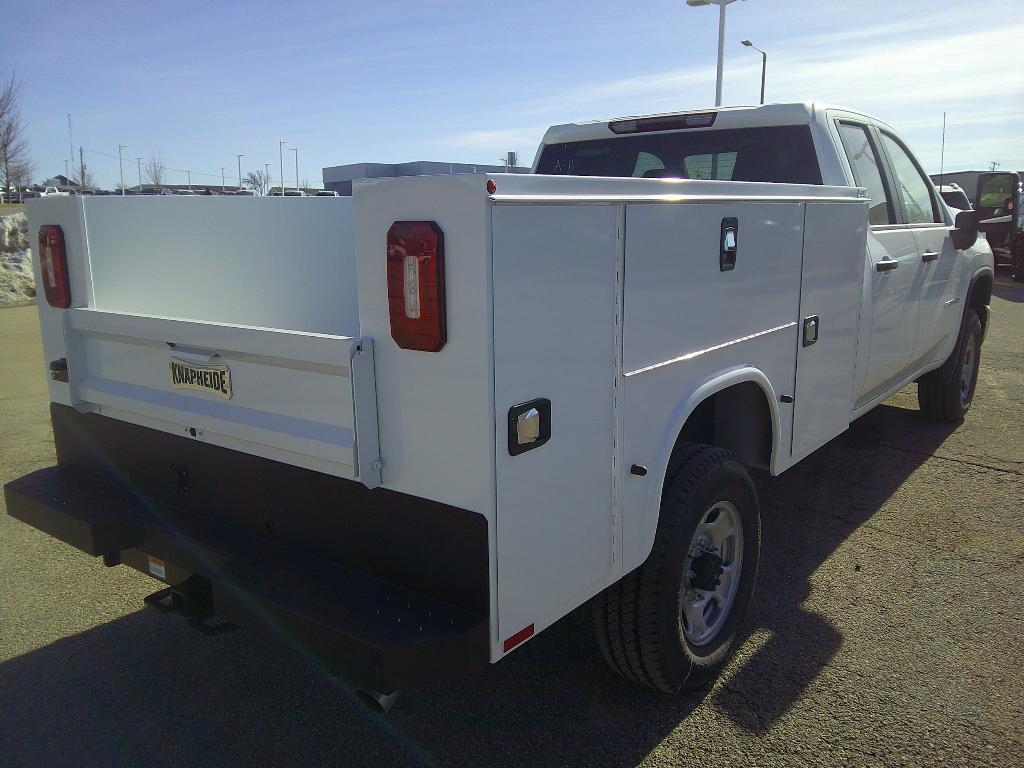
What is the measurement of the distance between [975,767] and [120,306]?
3451mm

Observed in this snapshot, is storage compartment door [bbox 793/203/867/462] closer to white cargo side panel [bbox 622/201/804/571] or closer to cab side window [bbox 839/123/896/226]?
white cargo side panel [bbox 622/201/804/571]

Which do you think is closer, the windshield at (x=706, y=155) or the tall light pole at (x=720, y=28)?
the windshield at (x=706, y=155)

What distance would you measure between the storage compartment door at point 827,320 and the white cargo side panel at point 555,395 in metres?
1.57

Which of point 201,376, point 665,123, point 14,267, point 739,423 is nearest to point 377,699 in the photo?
point 201,376

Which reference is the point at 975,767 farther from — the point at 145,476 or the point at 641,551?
the point at 145,476

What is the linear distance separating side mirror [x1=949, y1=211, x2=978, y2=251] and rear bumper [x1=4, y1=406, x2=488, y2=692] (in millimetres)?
4738

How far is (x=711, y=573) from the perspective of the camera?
120 inches

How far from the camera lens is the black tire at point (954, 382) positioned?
626cm

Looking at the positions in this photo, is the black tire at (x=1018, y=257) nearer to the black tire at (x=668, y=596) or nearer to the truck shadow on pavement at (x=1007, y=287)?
the truck shadow on pavement at (x=1007, y=287)

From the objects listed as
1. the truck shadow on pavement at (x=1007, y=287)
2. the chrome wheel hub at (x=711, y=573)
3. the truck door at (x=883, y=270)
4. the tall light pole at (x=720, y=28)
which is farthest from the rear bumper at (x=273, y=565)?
the tall light pole at (x=720, y=28)

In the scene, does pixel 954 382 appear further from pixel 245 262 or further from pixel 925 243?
pixel 245 262

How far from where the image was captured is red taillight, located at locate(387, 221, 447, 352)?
1.98m

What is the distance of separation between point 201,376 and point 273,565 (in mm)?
647

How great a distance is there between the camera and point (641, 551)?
261cm
